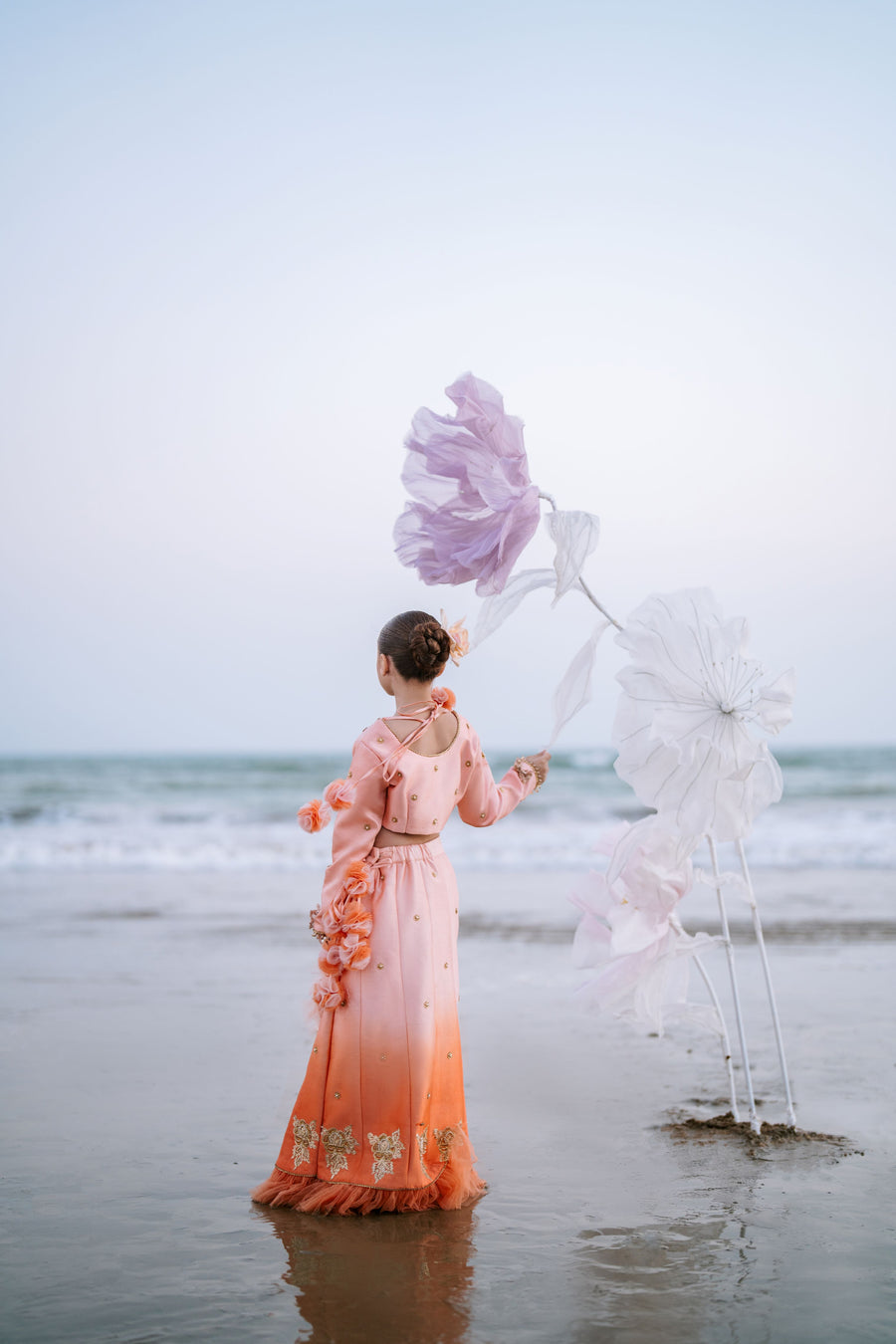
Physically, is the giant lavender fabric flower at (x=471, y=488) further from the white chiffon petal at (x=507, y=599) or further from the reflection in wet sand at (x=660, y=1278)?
the reflection in wet sand at (x=660, y=1278)

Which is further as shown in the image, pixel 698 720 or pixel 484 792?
pixel 484 792

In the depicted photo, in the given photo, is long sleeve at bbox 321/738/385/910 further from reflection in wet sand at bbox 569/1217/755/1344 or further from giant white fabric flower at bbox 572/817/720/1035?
reflection in wet sand at bbox 569/1217/755/1344

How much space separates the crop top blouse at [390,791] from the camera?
2973 mm

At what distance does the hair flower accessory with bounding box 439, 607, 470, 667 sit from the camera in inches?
121

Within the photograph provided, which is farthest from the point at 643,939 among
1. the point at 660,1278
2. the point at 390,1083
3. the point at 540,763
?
the point at 660,1278

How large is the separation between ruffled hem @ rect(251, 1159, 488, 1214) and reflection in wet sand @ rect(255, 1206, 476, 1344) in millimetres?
24

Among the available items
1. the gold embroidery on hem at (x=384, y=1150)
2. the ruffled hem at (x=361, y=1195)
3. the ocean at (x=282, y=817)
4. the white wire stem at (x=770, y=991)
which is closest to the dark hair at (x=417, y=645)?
the white wire stem at (x=770, y=991)

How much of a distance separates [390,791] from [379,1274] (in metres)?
1.15

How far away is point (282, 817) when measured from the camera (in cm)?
1767

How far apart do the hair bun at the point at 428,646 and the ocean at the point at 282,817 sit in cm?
289

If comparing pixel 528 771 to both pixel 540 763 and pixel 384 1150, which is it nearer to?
pixel 540 763

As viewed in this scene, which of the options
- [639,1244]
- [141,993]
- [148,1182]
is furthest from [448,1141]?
[141,993]

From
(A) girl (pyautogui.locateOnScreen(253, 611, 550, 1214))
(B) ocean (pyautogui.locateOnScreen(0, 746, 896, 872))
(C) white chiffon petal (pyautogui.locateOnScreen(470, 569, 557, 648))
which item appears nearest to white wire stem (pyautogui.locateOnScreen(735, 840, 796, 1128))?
(A) girl (pyautogui.locateOnScreen(253, 611, 550, 1214))

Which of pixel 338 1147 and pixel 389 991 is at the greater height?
pixel 389 991
